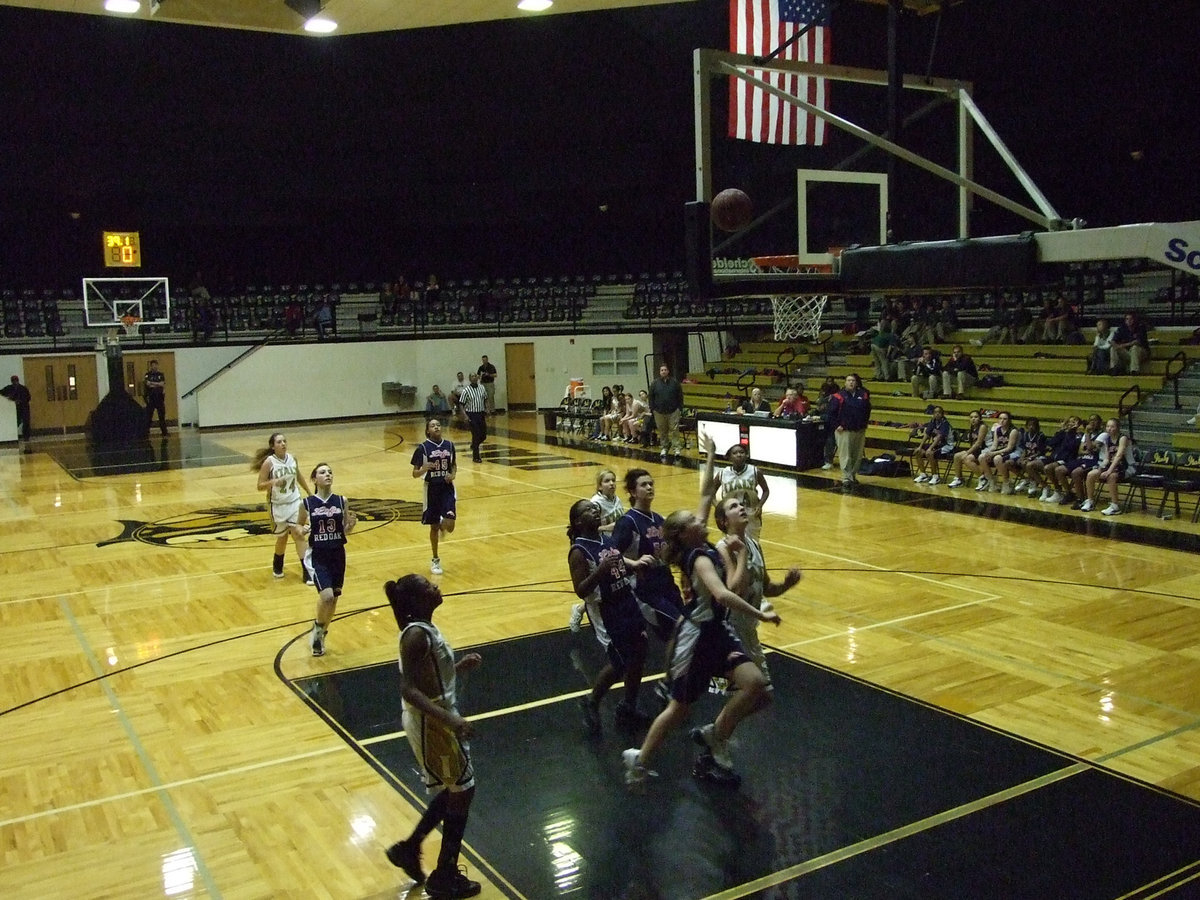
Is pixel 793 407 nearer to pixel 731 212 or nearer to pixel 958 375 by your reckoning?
pixel 958 375

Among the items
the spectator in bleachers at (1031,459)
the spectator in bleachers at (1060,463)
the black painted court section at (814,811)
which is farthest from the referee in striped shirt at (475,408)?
the black painted court section at (814,811)

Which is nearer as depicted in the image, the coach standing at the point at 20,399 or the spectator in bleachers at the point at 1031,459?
the spectator in bleachers at the point at 1031,459

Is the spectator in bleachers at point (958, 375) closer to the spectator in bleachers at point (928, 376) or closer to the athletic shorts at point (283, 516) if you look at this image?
the spectator in bleachers at point (928, 376)

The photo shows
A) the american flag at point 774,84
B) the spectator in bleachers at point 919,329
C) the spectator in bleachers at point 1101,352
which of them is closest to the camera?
the american flag at point 774,84

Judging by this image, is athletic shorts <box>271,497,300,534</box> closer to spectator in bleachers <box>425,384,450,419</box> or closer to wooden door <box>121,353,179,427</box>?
spectator in bleachers <box>425,384,450,419</box>

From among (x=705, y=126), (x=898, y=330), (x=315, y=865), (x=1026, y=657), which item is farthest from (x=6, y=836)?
(x=898, y=330)

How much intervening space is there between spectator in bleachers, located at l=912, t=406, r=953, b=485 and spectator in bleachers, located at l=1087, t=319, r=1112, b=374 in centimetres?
347

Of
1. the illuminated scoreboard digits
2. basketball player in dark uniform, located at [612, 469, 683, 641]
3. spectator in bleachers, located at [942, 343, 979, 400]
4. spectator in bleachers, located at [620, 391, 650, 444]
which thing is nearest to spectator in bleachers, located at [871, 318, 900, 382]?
spectator in bleachers, located at [942, 343, 979, 400]

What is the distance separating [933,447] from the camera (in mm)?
16719

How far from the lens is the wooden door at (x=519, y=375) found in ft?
111

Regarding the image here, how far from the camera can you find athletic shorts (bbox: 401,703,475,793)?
16.4 feet

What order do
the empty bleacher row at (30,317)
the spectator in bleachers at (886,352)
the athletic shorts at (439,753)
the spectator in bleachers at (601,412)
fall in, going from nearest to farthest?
the athletic shorts at (439,753), the spectator in bleachers at (886,352), the spectator in bleachers at (601,412), the empty bleacher row at (30,317)

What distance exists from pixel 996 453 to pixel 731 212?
30.5 feet

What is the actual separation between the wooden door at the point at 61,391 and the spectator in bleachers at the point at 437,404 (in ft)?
30.5
